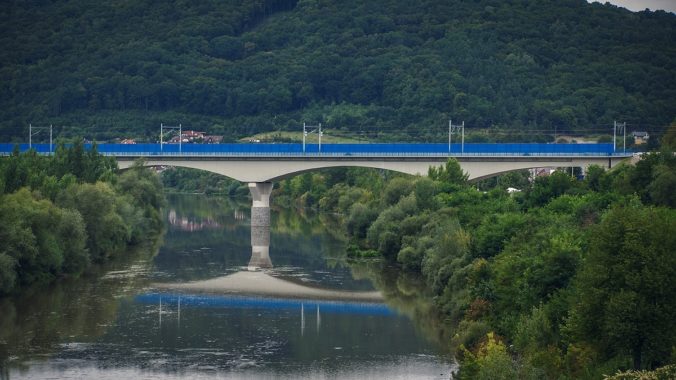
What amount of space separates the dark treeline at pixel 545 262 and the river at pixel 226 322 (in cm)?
139

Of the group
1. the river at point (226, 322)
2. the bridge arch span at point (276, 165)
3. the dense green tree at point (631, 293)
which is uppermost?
the bridge arch span at point (276, 165)

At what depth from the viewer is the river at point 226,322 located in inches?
1204

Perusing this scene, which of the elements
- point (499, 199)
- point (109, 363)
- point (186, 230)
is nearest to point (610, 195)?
point (499, 199)

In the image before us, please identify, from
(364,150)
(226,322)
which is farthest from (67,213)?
(364,150)

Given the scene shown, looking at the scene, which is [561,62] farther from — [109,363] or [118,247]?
[109,363]

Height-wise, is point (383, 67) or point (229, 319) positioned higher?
point (383, 67)

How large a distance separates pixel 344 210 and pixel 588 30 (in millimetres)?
49396

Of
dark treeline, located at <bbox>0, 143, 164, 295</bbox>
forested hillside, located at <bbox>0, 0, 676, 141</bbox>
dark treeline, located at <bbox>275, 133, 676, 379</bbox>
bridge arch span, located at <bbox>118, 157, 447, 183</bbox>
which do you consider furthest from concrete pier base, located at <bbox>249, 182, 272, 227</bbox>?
forested hillside, located at <bbox>0, 0, 676, 141</bbox>

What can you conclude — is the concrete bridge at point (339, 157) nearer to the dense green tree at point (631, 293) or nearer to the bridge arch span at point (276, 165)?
the bridge arch span at point (276, 165)

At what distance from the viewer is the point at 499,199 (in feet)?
163

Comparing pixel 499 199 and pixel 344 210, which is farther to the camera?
pixel 344 210

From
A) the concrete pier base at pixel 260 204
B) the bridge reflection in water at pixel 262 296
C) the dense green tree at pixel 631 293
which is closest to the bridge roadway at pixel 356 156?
the concrete pier base at pixel 260 204

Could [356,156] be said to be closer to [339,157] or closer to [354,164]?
[354,164]

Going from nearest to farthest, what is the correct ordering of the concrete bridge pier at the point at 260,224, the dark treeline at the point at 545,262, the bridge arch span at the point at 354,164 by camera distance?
the dark treeline at the point at 545,262 → the concrete bridge pier at the point at 260,224 → the bridge arch span at the point at 354,164
